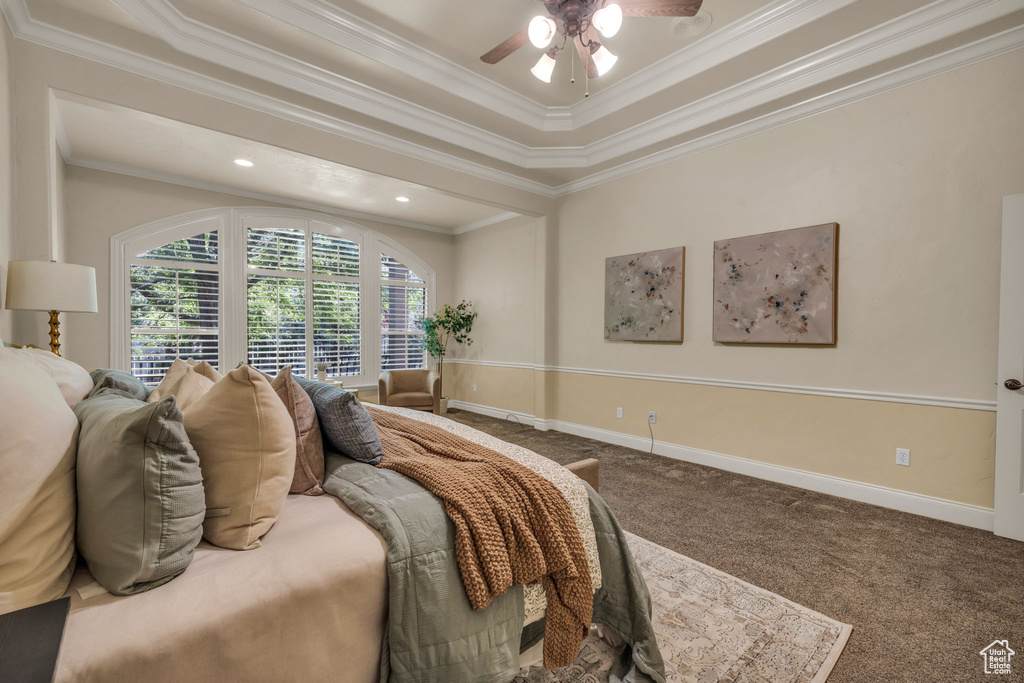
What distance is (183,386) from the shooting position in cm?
157

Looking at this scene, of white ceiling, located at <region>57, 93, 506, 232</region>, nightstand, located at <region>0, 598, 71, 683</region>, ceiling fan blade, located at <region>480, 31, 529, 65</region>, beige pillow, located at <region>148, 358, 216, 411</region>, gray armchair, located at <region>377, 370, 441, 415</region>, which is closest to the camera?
nightstand, located at <region>0, 598, 71, 683</region>

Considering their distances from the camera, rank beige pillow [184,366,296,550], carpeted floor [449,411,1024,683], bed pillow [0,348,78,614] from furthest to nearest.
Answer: carpeted floor [449,411,1024,683] < beige pillow [184,366,296,550] < bed pillow [0,348,78,614]

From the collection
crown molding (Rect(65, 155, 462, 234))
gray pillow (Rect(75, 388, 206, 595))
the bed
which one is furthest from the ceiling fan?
crown molding (Rect(65, 155, 462, 234))

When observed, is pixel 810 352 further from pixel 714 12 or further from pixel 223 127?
pixel 223 127

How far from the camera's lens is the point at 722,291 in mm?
3785

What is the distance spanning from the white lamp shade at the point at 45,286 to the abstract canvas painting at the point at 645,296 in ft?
13.0

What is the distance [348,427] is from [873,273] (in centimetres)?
342

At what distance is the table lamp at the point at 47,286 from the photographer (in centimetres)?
225

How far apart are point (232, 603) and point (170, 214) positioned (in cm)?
513

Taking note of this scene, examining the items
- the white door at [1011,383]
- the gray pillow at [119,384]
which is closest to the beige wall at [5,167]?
the gray pillow at [119,384]

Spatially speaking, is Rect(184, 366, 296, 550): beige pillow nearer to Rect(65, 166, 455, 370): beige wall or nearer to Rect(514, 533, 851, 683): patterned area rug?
Rect(514, 533, 851, 683): patterned area rug

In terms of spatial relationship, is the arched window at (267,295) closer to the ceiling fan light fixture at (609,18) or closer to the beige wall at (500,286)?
the beige wall at (500,286)

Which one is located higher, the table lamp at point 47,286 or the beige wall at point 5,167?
the beige wall at point 5,167

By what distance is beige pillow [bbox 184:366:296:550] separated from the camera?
113cm
